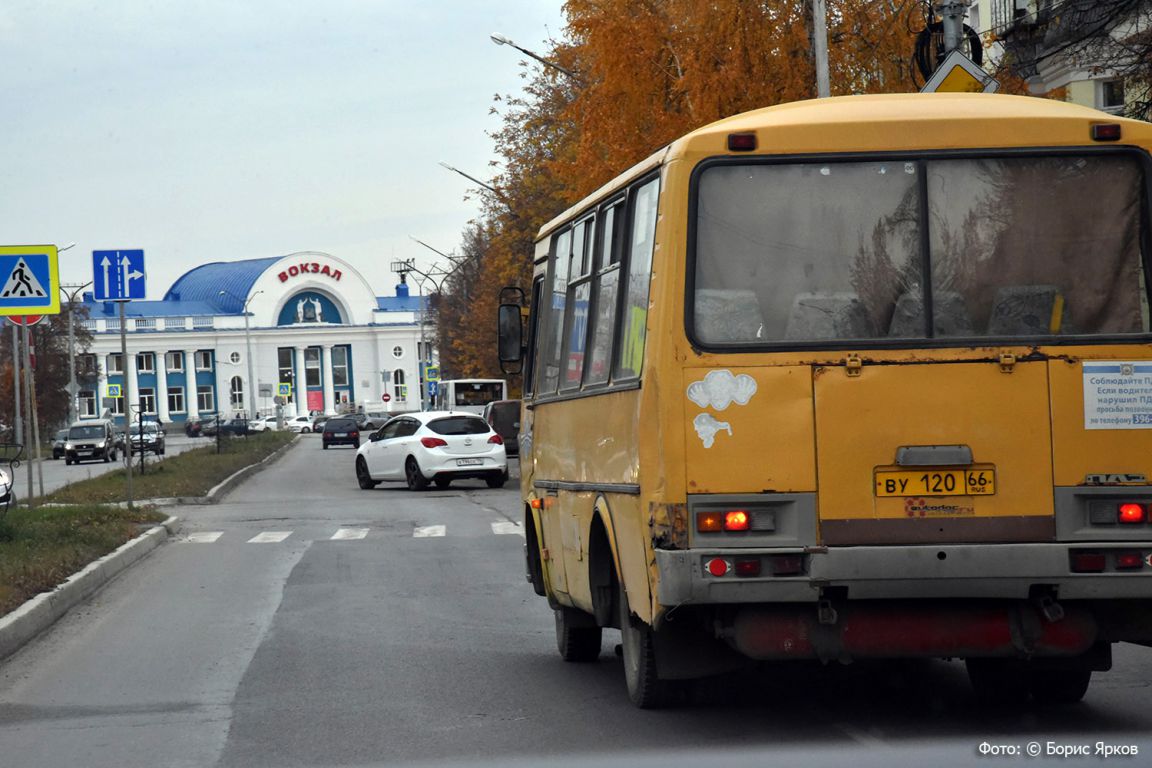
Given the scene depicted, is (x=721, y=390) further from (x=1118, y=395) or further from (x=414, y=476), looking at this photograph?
(x=414, y=476)

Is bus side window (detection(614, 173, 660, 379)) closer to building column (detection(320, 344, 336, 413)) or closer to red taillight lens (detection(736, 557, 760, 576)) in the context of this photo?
red taillight lens (detection(736, 557, 760, 576))

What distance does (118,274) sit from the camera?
84.3 feet

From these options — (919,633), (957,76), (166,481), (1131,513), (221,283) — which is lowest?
(166,481)

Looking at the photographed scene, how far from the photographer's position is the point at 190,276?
532 ft

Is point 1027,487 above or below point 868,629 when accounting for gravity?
above

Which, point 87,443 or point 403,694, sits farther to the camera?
point 87,443

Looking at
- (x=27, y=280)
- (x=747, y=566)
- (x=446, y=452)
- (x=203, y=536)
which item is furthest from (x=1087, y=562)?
(x=446, y=452)

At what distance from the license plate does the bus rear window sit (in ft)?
1.90

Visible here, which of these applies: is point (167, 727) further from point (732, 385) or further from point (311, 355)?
point (311, 355)

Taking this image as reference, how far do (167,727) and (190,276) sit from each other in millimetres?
157839

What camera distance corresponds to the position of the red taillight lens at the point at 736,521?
7023 mm

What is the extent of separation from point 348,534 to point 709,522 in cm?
1636

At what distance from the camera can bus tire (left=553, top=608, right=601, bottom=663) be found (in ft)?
33.6

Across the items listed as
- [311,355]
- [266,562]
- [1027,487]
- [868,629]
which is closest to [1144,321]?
[1027,487]
